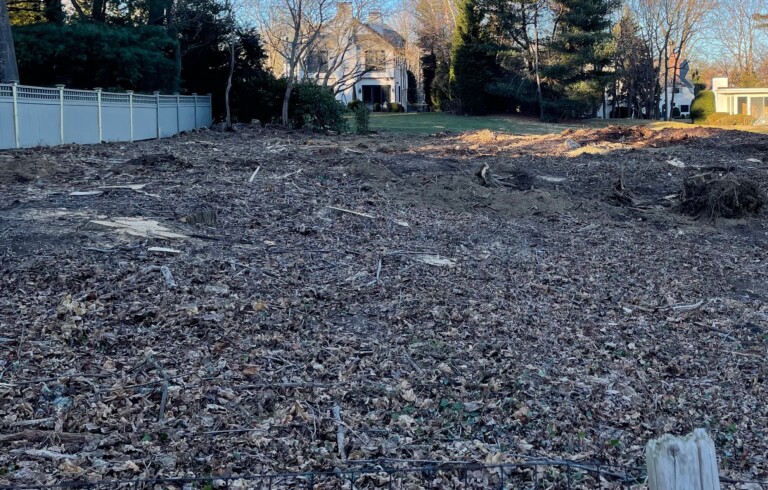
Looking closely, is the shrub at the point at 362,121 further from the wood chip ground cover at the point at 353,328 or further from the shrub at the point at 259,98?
the wood chip ground cover at the point at 353,328

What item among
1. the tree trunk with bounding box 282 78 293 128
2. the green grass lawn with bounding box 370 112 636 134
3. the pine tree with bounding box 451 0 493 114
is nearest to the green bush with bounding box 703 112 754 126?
the green grass lawn with bounding box 370 112 636 134

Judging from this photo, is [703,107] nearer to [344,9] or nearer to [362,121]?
[344,9]

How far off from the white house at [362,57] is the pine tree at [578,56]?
316 inches

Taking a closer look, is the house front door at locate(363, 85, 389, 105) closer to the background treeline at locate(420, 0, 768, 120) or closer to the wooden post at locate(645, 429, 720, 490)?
the background treeline at locate(420, 0, 768, 120)

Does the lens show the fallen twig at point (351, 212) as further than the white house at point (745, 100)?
No

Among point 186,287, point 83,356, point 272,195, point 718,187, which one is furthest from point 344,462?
point 718,187

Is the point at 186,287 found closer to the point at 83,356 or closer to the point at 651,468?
the point at 83,356

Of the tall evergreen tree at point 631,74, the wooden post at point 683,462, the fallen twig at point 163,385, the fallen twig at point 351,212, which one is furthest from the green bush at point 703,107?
the wooden post at point 683,462

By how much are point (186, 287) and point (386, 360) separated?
6.35 feet

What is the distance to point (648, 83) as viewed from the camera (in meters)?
47.5

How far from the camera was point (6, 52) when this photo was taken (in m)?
18.0

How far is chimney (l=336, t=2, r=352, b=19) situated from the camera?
2884 centimetres

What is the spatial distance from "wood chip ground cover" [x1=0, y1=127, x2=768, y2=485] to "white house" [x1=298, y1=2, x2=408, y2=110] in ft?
63.5

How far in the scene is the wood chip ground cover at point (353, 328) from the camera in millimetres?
4121
